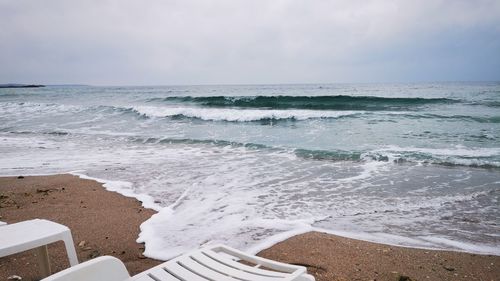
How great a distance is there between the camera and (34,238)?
242 cm

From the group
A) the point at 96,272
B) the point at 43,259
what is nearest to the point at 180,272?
the point at 96,272

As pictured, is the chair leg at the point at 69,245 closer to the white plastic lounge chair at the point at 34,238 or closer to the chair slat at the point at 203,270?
the white plastic lounge chair at the point at 34,238

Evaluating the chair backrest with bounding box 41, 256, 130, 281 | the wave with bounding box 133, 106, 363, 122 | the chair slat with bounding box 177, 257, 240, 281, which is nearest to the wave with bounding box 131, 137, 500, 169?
the chair slat with bounding box 177, 257, 240, 281

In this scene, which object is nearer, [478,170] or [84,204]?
[84,204]

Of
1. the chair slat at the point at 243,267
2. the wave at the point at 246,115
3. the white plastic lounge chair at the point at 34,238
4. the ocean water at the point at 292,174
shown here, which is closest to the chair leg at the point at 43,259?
the white plastic lounge chair at the point at 34,238

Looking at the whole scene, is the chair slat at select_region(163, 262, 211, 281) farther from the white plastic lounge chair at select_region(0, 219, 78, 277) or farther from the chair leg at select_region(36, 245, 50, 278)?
the chair leg at select_region(36, 245, 50, 278)

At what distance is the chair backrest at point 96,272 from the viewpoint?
6.07 ft

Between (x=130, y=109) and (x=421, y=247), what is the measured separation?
22967 millimetres

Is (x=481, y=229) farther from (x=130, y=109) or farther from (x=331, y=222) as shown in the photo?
(x=130, y=109)

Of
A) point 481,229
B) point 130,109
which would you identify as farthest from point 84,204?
point 130,109

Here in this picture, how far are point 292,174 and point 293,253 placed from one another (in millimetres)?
3930

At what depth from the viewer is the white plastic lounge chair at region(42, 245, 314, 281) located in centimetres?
196

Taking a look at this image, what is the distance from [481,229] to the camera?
15.2ft

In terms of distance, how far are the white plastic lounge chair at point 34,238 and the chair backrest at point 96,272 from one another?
26.3 inches
